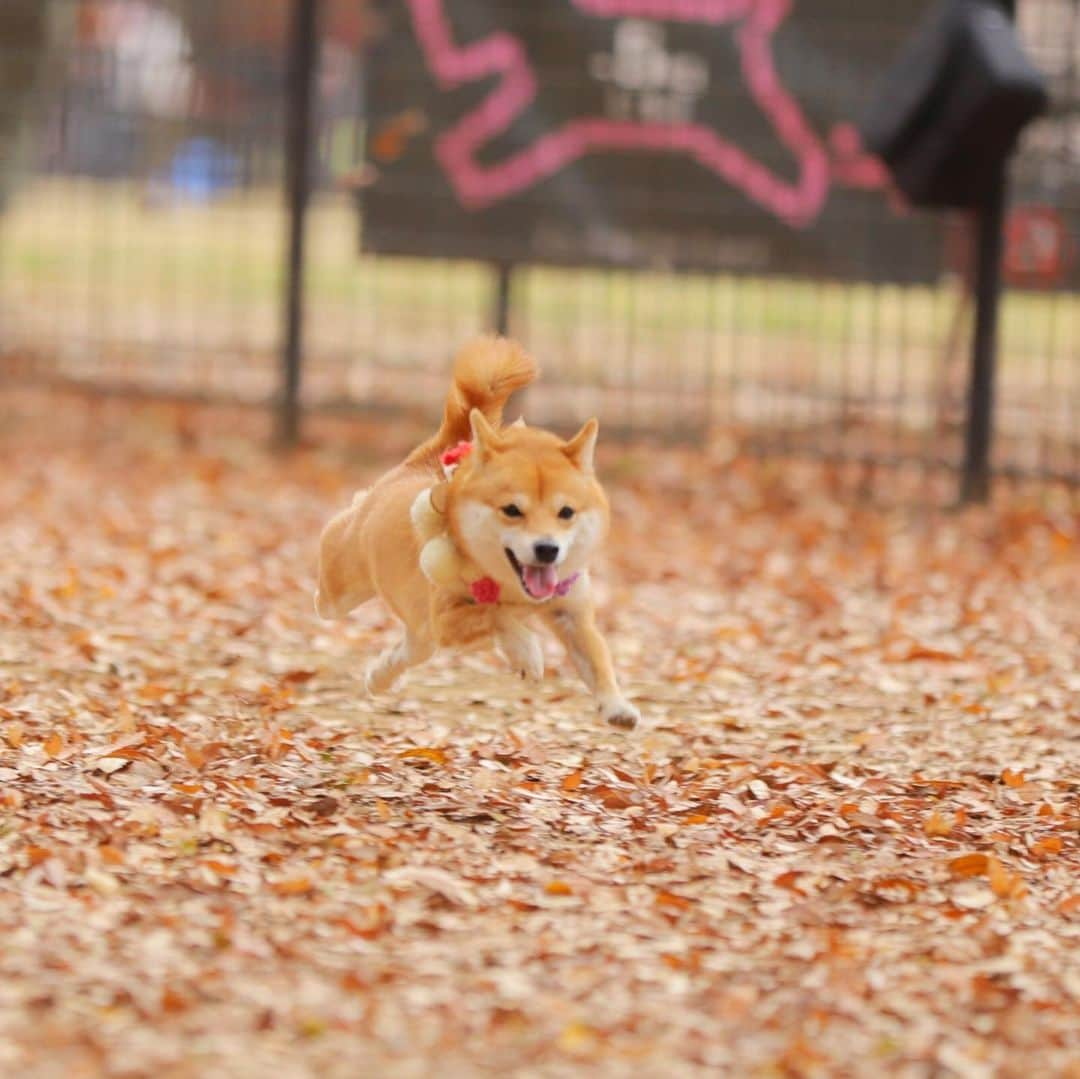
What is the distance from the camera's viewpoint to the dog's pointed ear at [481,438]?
16.8 ft

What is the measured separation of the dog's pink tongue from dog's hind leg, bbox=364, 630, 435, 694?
468 millimetres

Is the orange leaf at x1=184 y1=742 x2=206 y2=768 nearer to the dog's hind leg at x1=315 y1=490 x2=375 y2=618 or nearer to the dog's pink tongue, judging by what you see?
the dog's hind leg at x1=315 y1=490 x2=375 y2=618

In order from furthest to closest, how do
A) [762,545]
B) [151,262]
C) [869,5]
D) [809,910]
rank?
[151,262] < [869,5] < [762,545] < [809,910]

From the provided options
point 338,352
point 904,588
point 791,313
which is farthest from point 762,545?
point 338,352

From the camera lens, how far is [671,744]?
623 cm

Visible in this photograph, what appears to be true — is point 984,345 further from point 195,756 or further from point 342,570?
point 195,756

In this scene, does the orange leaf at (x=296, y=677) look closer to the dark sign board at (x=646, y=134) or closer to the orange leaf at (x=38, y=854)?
the orange leaf at (x=38, y=854)

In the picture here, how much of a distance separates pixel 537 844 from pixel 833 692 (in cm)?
214

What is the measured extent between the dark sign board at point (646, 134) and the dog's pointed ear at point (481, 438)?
5801 millimetres

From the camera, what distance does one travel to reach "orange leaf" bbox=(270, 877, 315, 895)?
4.67m

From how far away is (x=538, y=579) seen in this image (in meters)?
5.06

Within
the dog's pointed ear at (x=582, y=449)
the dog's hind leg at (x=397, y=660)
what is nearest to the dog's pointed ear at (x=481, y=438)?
the dog's pointed ear at (x=582, y=449)

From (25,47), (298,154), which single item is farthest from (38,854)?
(25,47)

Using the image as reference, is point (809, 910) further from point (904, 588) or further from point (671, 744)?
point (904, 588)
